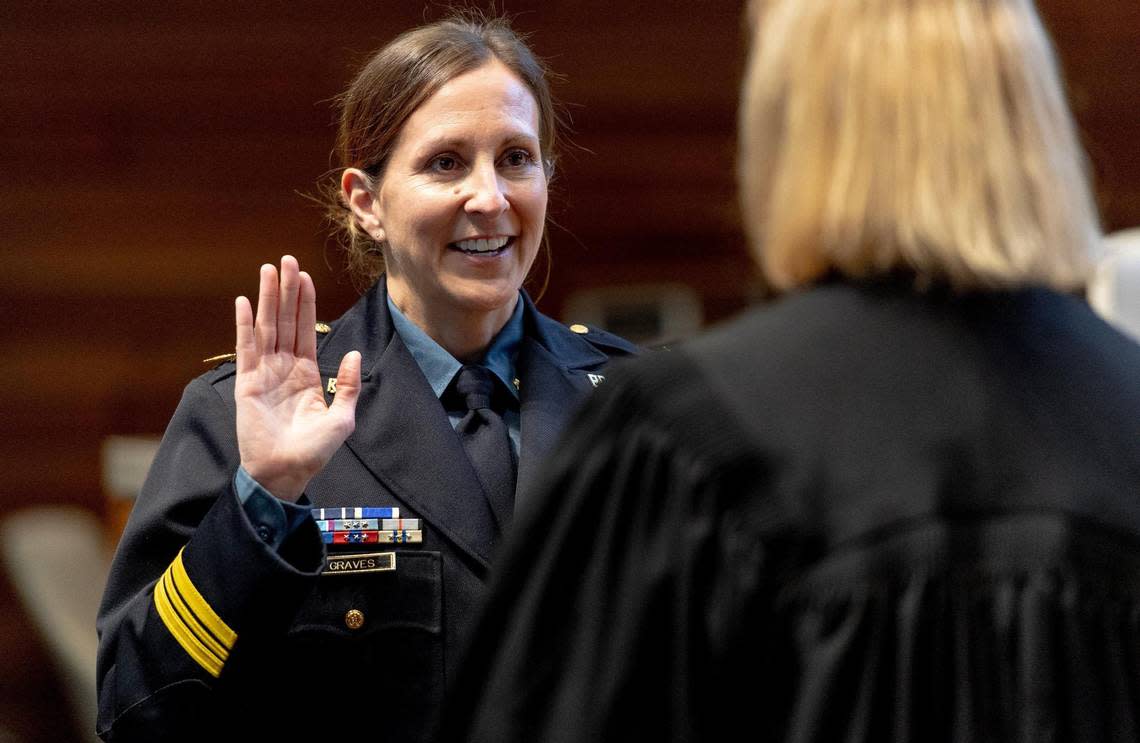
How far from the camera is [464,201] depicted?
1956mm

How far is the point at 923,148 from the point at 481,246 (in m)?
0.96

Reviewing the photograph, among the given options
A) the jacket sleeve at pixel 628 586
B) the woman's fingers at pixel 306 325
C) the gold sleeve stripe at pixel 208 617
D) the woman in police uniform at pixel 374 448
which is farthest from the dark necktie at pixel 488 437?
the jacket sleeve at pixel 628 586

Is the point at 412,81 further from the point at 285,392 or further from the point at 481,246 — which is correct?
the point at 285,392

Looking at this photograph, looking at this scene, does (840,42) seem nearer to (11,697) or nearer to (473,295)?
(473,295)

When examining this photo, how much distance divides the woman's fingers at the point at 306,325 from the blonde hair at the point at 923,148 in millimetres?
771

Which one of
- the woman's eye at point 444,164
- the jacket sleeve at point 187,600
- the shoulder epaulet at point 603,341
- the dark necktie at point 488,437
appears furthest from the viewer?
the shoulder epaulet at point 603,341

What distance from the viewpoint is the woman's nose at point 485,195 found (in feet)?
6.37

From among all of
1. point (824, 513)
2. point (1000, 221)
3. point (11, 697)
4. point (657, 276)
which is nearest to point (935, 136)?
point (1000, 221)

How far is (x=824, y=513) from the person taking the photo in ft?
3.45

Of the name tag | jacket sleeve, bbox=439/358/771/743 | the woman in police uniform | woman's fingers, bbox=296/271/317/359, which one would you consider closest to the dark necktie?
the woman in police uniform

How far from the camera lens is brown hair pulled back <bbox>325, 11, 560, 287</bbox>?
1.99 meters

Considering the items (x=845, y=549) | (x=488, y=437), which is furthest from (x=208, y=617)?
(x=845, y=549)

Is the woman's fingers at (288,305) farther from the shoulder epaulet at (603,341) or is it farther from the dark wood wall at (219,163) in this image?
the dark wood wall at (219,163)

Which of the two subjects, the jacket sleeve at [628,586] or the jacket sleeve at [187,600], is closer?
the jacket sleeve at [628,586]
